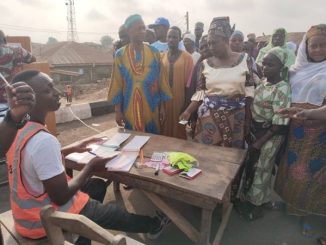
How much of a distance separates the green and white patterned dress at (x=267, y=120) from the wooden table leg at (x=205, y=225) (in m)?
1.14

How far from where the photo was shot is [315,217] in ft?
10.0

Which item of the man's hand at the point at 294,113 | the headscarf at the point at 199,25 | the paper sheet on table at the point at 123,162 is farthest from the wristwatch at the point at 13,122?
the headscarf at the point at 199,25

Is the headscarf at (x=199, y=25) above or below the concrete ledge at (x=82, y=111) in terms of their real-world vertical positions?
above

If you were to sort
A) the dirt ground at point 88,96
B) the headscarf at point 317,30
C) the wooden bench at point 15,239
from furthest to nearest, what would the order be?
the dirt ground at point 88,96 < the headscarf at point 317,30 < the wooden bench at point 15,239

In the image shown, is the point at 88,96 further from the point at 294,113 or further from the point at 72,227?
the point at 72,227

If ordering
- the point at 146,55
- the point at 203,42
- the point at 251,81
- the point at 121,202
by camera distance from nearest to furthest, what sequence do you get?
the point at 251,81, the point at 146,55, the point at 121,202, the point at 203,42

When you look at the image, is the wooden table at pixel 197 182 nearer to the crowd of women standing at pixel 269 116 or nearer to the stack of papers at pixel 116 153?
the stack of papers at pixel 116 153

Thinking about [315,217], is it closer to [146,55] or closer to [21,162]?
[146,55]

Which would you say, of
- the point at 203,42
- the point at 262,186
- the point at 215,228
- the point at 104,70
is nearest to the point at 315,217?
the point at 262,186

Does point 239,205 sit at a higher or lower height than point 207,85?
lower

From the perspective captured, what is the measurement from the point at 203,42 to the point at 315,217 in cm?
280

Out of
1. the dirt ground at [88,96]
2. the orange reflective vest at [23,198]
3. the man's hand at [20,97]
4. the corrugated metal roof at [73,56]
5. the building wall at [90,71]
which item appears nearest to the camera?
the man's hand at [20,97]

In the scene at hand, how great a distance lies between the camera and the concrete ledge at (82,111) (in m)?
6.81

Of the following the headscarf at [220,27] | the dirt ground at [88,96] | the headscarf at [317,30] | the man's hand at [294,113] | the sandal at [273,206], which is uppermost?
the headscarf at [220,27]
